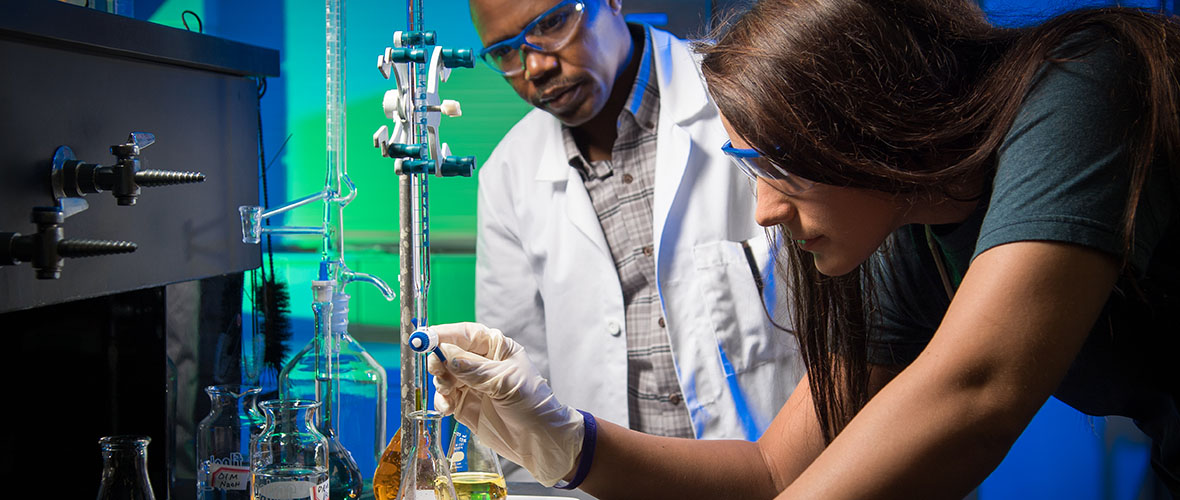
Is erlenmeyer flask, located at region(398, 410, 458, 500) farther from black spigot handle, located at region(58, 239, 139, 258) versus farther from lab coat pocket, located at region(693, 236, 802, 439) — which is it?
lab coat pocket, located at region(693, 236, 802, 439)

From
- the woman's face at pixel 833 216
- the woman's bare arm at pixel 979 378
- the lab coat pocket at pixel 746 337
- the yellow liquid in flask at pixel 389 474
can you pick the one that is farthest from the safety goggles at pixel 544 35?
the woman's bare arm at pixel 979 378

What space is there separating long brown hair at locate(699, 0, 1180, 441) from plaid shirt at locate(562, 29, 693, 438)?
118 centimetres

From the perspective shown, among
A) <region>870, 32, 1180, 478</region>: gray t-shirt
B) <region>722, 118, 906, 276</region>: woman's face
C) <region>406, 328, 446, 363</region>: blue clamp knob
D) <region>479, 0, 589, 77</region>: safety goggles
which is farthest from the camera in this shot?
<region>479, 0, 589, 77</region>: safety goggles

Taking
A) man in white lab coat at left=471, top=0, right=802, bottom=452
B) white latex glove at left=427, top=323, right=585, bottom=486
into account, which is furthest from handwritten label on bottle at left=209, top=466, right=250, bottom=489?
man in white lab coat at left=471, top=0, right=802, bottom=452

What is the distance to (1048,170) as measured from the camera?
806mm

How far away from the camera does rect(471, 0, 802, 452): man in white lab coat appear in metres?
2.06

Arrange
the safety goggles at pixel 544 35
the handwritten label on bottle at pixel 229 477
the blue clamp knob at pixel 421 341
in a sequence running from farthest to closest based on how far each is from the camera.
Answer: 1. the safety goggles at pixel 544 35
2. the handwritten label on bottle at pixel 229 477
3. the blue clamp knob at pixel 421 341

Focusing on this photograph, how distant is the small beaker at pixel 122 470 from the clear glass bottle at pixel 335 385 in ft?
0.76

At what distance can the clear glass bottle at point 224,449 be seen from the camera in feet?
3.69

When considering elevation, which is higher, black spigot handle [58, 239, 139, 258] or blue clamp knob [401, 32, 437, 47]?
blue clamp knob [401, 32, 437, 47]

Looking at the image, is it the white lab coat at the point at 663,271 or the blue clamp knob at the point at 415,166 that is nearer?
the blue clamp knob at the point at 415,166

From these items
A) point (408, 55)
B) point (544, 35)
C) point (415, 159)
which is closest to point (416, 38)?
point (408, 55)

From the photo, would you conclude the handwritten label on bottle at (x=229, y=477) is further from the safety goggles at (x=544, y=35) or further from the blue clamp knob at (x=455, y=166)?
the safety goggles at (x=544, y=35)

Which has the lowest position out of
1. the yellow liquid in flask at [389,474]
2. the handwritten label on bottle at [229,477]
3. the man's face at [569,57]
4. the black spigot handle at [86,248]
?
the handwritten label on bottle at [229,477]
